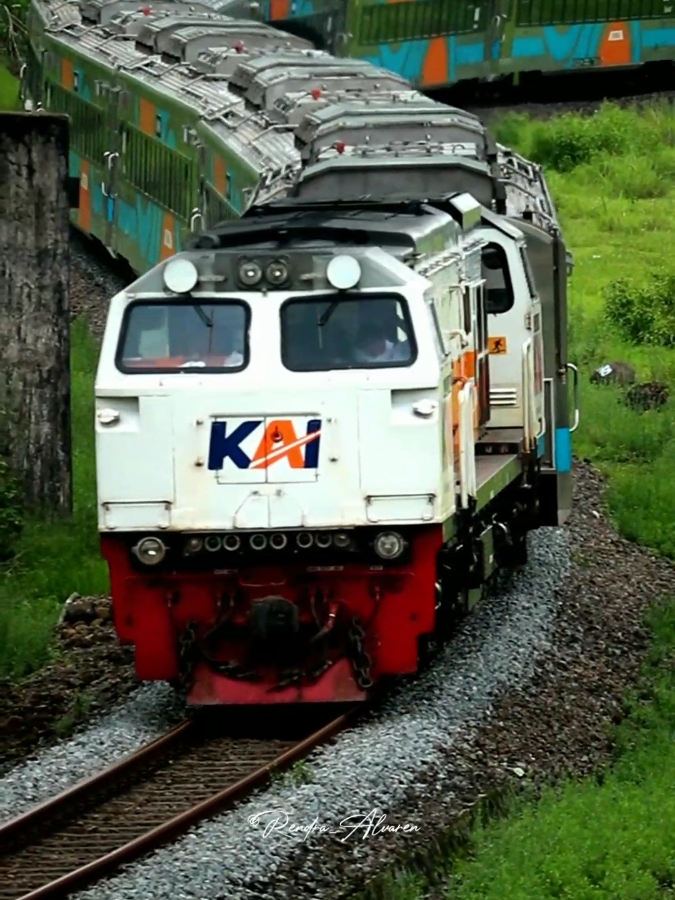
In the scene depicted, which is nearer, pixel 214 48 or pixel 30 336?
pixel 30 336

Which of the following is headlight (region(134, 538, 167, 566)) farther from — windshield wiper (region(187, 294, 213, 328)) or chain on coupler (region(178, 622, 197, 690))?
windshield wiper (region(187, 294, 213, 328))

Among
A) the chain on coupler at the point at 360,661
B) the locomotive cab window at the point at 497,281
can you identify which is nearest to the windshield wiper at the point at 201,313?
the chain on coupler at the point at 360,661

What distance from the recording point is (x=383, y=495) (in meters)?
10.3

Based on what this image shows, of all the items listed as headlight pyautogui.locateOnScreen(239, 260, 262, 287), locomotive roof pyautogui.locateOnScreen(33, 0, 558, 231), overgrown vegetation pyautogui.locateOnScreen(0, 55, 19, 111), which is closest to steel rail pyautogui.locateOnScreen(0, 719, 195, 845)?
headlight pyautogui.locateOnScreen(239, 260, 262, 287)

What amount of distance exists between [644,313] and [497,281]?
1091 centimetres

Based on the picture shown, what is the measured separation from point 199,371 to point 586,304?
1548 centimetres

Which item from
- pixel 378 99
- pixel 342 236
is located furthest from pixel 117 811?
pixel 378 99

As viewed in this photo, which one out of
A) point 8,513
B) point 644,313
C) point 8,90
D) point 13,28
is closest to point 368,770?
point 8,513

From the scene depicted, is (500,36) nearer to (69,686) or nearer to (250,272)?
(69,686)

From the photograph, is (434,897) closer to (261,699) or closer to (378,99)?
(261,699)

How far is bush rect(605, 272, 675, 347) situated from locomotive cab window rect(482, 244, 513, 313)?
10.7 meters

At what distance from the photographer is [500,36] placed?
107ft

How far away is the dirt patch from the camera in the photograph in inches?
429

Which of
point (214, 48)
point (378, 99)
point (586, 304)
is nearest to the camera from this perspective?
point (378, 99)
